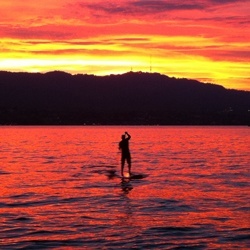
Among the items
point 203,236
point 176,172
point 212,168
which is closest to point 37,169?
point 176,172

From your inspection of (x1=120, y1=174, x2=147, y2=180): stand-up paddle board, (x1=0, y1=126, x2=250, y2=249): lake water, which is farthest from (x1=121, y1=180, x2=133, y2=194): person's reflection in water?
(x1=120, y1=174, x2=147, y2=180): stand-up paddle board

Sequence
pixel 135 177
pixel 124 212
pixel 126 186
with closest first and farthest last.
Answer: pixel 124 212, pixel 126 186, pixel 135 177

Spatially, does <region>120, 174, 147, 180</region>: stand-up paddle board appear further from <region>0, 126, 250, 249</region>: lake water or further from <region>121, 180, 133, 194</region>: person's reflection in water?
<region>121, 180, 133, 194</region>: person's reflection in water

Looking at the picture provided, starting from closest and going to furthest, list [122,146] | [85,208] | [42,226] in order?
[42,226] → [85,208] → [122,146]

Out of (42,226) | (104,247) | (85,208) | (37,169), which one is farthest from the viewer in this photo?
(37,169)

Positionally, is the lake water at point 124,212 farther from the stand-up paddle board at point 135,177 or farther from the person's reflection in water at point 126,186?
the stand-up paddle board at point 135,177

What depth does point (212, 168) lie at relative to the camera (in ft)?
163

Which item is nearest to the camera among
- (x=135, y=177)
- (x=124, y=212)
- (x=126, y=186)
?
(x=124, y=212)

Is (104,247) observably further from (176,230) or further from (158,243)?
Answer: (176,230)

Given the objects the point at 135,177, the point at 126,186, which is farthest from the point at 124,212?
the point at 135,177

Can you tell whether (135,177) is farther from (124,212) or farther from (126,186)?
(124,212)

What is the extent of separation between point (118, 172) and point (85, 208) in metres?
18.7

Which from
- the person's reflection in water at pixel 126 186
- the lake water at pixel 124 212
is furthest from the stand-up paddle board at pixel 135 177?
the person's reflection in water at pixel 126 186

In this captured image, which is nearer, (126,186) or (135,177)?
(126,186)
